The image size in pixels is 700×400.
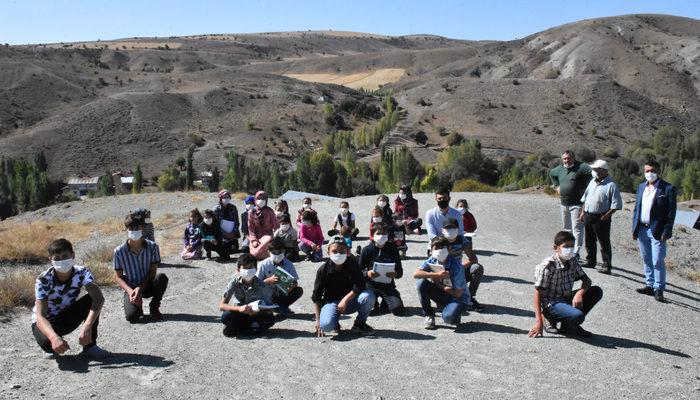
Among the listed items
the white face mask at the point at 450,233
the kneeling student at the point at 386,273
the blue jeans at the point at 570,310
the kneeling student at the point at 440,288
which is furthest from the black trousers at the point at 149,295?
the blue jeans at the point at 570,310

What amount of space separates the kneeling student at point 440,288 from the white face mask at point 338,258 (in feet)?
3.24

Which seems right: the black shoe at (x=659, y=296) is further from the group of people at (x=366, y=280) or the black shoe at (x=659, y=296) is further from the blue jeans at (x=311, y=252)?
the blue jeans at (x=311, y=252)

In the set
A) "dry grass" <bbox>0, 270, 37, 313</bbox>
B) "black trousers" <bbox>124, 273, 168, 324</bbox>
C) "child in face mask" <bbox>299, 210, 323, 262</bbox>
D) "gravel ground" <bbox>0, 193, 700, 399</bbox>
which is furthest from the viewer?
"child in face mask" <bbox>299, 210, 323, 262</bbox>

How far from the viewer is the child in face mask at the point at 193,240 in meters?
14.8

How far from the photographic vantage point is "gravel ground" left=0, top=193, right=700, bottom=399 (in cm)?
627

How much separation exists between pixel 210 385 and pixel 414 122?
101 metres

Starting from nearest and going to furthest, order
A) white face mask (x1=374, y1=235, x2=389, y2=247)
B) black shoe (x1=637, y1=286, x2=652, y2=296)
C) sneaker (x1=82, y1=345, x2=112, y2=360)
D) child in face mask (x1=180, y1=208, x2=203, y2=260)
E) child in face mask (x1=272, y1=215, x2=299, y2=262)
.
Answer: sneaker (x1=82, y1=345, x2=112, y2=360)
white face mask (x1=374, y1=235, x2=389, y2=247)
black shoe (x1=637, y1=286, x2=652, y2=296)
child in face mask (x1=272, y1=215, x2=299, y2=262)
child in face mask (x1=180, y1=208, x2=203, y2=260)

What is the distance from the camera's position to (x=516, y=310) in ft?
30.5

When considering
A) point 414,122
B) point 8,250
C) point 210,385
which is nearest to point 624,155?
point 414,122

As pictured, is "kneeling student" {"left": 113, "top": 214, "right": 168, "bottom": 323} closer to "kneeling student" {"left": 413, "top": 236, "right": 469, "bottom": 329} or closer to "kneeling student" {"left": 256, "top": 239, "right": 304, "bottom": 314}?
"kneeling student" {"left": 256, "top": 239, "right": 304, "bottom": 314}

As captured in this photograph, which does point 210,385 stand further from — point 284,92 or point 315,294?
point 284,92

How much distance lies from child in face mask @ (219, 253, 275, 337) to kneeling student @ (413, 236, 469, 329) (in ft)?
6.57

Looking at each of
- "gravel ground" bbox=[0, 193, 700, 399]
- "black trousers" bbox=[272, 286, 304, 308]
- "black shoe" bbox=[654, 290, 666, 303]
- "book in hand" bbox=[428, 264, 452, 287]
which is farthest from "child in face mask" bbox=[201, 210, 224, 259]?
"black shoe" bbox=[654, 290, 666, 303]

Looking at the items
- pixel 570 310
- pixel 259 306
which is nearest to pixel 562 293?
pixel 570 310
